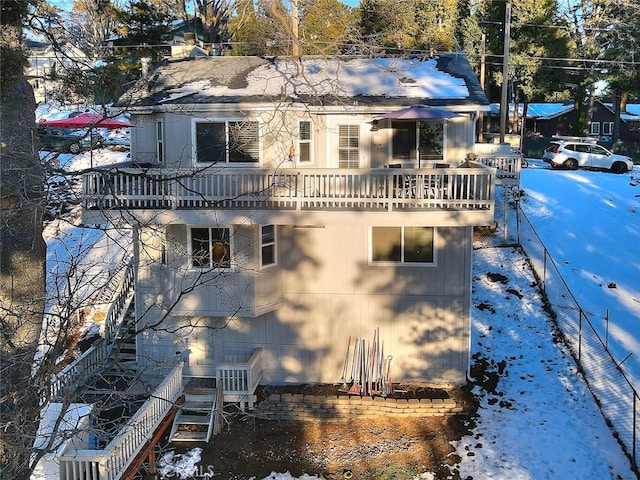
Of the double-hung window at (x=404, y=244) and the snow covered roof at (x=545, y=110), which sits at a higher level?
the snow covered roof at (x=545, y=110)

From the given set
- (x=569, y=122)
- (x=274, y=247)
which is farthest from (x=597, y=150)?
(x=274, y=247)

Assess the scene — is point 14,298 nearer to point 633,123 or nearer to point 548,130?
point 548,130

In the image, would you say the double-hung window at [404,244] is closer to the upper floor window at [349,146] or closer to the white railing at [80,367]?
the upper floor window at [349,146]

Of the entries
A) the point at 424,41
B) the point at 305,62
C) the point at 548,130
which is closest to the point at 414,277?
the point at 305,62

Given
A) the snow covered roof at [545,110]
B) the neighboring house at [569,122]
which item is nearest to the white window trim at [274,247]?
the snow covered roof at [545,110]

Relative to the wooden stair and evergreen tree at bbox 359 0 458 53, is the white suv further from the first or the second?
the wooden stair

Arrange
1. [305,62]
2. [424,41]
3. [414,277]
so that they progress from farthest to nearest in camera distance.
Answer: [424,41] → [305,62] → [414,277]
